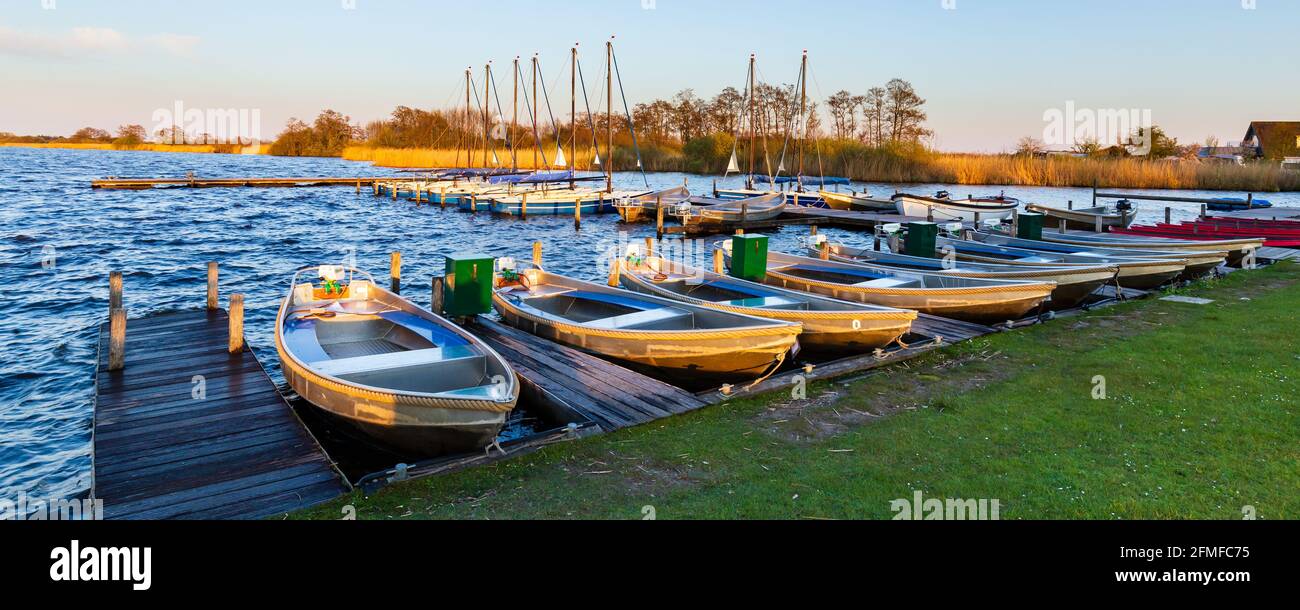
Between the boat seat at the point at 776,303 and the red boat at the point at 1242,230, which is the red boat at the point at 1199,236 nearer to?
the red boat at the point at 1242,230

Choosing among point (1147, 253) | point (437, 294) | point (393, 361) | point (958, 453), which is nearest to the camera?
point (958, 453)

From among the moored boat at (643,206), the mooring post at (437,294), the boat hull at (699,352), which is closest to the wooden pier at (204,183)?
the moored boat at (643,206)

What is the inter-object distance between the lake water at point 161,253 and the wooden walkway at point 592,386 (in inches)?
198

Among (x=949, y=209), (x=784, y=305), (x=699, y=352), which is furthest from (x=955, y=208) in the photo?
(x=699, y=352)

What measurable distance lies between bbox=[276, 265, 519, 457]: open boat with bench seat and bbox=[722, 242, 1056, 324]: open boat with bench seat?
7708 millimetres

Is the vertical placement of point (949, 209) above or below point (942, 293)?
above

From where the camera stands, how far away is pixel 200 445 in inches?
324

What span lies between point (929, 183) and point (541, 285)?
57468 millimetres

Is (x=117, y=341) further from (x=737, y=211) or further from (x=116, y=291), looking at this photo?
(x=737, y=211)

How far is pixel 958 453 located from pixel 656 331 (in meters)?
4.97

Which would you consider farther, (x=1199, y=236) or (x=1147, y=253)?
(x=1199, y=236)
